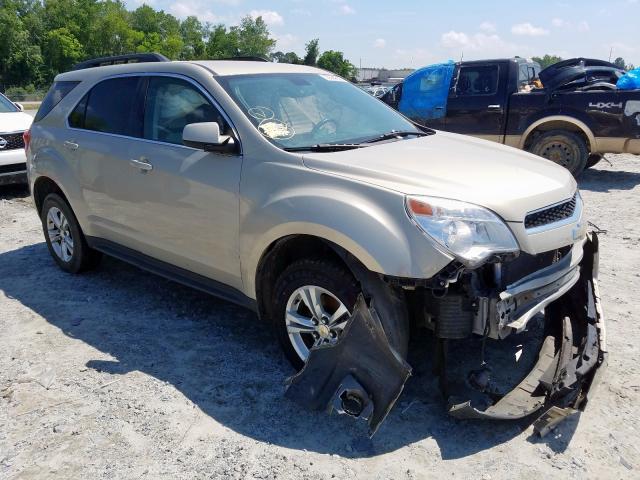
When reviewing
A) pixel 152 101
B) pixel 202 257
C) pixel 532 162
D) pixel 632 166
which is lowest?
pixel 632 166

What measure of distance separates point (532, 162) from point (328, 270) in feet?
5.15

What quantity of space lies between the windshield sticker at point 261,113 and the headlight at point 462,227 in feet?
4.25

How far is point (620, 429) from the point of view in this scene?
304cm

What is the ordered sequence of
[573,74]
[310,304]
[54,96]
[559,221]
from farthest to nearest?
[573,74] → [54,96] → [310,304] → [559,221]

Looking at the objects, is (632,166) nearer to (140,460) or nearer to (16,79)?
(140,460)

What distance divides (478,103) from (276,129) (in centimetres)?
729

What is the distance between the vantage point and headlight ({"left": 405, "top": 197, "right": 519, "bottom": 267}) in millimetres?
2779

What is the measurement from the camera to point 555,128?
940cm

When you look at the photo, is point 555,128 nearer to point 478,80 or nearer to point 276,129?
point 478,80

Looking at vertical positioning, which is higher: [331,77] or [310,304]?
[331,77]

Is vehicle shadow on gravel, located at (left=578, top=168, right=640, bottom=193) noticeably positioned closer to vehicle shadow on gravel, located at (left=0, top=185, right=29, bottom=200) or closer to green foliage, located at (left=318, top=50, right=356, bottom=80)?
vehicle shadow on gravel, located at (left=0, top=185, right=29, bottom=200)

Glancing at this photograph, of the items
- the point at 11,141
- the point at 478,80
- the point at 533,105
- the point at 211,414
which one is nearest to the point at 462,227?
the point at 211,414

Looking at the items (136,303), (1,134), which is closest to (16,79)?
(1,134)

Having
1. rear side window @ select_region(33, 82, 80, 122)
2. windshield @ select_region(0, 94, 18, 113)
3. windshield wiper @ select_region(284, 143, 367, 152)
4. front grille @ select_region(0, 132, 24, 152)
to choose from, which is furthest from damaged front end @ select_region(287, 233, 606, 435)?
Answer: windshield @ select_region(0, 94, 18, 113)
